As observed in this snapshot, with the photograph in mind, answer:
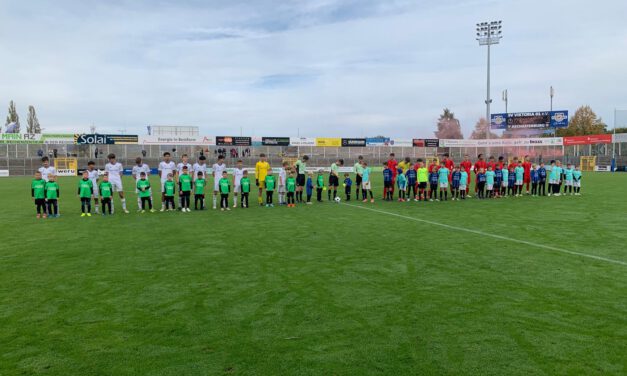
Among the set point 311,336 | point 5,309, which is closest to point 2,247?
point 5,309

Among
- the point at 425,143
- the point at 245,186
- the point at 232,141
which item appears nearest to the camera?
the point at 245,186

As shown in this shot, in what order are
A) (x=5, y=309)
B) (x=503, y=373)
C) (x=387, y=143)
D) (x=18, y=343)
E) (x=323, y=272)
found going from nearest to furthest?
(x=503, y=373) → (x=18, y=343) → (x=5, y=309) → (x=323, y=272) → (x=387, y=143)

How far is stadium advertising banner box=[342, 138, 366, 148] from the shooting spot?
5216cm

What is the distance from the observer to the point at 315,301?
16.8 ft

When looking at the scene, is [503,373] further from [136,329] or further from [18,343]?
[18,343]

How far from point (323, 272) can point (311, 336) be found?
7.51 ft

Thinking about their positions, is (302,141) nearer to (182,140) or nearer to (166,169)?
(182,140)

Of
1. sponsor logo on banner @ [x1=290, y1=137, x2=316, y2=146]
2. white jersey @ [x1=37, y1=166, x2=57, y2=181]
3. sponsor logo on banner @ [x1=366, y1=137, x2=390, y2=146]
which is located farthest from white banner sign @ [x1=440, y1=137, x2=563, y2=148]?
white jersey @ [x1=37, y1=166, x2=57, y2=181]

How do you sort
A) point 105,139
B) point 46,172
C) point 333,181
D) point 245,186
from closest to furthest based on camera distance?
1. point 46,172
2. point 245,186
3. point 333,181
4. point 105,139

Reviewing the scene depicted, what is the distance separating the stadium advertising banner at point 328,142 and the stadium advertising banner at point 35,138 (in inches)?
1006

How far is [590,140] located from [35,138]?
5830 cm

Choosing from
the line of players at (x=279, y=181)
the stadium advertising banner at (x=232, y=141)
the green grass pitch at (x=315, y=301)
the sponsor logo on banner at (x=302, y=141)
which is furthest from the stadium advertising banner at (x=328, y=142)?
the green grass pitch at (x=315, y=301)

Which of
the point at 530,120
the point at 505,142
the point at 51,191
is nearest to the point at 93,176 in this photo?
the point at 51,191

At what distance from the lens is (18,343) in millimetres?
4020
